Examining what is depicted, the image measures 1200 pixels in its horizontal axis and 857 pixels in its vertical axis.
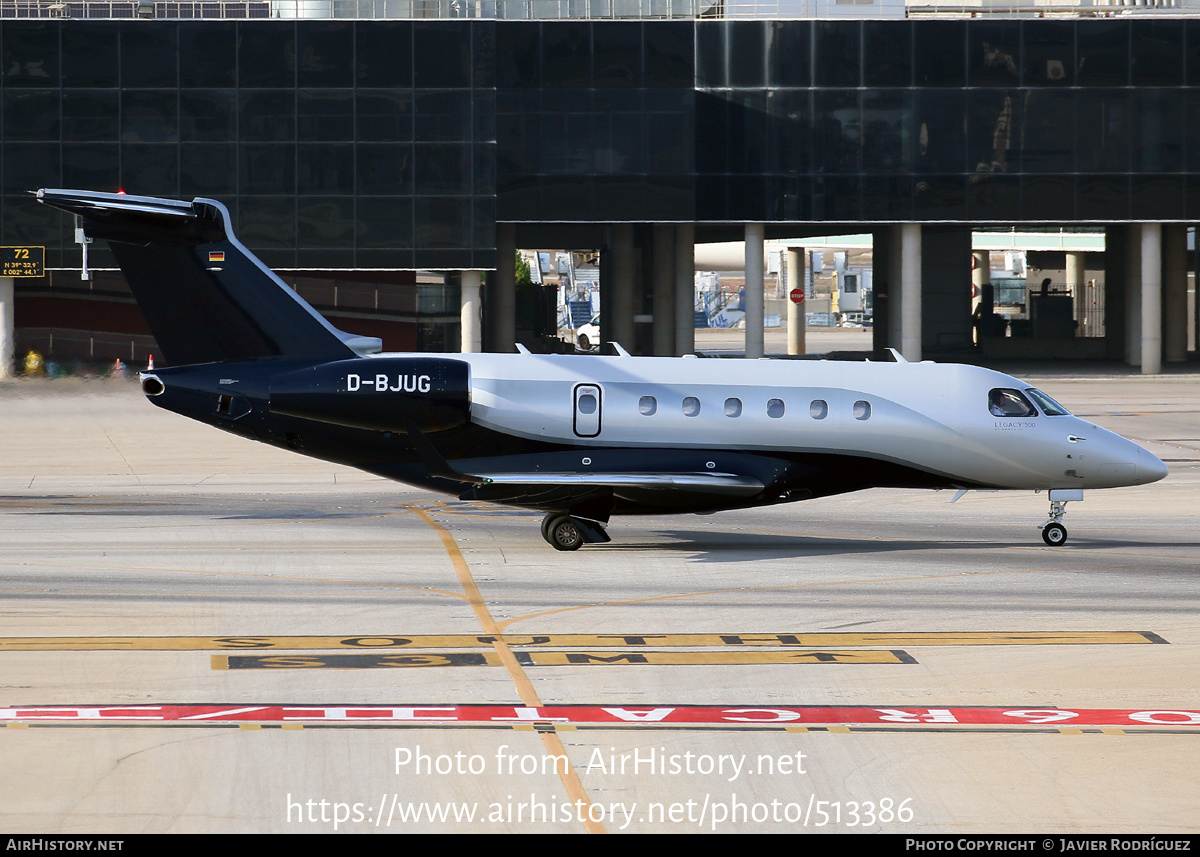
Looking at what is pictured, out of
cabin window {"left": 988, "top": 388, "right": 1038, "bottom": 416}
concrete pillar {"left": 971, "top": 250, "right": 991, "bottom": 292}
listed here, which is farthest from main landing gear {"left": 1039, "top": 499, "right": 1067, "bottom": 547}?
concrete pillar {"left": 971, "top": 250, "right": 991, "bottom": 292}

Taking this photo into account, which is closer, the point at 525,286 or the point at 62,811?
the point at 62,811

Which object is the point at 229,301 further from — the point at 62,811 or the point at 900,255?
the point at 900,255

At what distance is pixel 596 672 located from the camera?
17094 mm

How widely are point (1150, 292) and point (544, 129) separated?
30535mm

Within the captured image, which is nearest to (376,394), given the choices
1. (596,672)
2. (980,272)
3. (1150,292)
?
(596,672)

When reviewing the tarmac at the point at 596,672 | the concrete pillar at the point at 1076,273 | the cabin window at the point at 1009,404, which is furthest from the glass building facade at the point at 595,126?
the cabin window at the point at 1009,404

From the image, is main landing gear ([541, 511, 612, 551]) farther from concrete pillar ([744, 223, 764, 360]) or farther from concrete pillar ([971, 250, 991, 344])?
concrete pillar ([971, 250, 991, 344])

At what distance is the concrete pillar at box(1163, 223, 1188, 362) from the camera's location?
82062mm

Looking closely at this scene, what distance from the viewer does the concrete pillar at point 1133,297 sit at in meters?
75.9

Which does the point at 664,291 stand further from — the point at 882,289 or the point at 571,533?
the point at 571,533

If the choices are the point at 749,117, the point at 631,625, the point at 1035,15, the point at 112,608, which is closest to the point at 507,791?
the point at 631,625

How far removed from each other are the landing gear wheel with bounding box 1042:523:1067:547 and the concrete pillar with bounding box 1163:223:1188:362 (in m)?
60.6

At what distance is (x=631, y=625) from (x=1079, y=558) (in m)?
9.72

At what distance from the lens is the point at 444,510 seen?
3153cm
